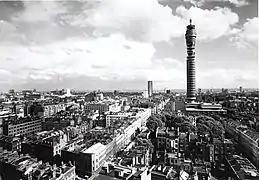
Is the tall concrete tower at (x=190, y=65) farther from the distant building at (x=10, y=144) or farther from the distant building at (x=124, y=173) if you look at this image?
the distant building at (x=124, y=173)

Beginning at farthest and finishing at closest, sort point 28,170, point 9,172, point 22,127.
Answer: point 22,127 < point 9,172 < point 28,170

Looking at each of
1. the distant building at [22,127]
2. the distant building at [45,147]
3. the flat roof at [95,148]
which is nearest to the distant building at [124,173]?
the flat roof at [95,148]

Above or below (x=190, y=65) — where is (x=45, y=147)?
below

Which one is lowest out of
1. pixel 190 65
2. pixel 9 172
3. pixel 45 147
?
pixel 9 172

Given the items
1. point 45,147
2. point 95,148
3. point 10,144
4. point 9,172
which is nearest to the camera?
point 9,172

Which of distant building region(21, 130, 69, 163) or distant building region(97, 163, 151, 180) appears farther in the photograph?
distant building region(21, 130, 69, 163)

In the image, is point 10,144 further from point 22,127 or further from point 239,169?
point 239,169

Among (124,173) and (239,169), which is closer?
(124,173)

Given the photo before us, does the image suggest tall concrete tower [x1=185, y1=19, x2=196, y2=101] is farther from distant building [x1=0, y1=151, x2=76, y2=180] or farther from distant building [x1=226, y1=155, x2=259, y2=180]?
distant building [x1=0, y1=151, x2=76, y2=180]

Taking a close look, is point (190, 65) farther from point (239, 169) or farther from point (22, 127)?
point (22, 127)

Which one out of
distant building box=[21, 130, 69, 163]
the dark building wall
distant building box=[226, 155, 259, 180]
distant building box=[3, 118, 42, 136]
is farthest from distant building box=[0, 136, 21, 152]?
distant building box=[226, 155, 259, 180]

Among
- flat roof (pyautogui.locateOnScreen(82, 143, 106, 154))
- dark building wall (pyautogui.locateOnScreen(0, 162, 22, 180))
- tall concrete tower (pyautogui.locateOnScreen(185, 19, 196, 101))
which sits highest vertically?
tall concrete tower (pyautogui.locateOnScreen(185, 19, 196, 101))

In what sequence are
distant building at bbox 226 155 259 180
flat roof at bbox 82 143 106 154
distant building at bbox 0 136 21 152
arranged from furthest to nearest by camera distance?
1. distant building at bbox 0 136 21 152
2. flat roof at bbox 82 143 106 154
3. distant building at bbox 226 155 259 180

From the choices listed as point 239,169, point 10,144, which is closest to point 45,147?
point 10,144
